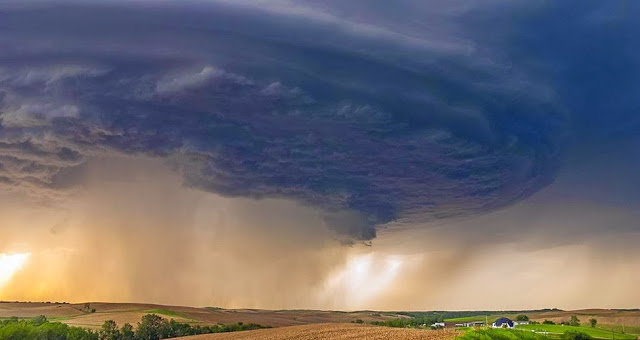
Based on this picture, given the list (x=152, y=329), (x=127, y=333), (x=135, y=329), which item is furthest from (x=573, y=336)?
(x=127, y=333)

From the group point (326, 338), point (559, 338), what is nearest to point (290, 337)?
point (326, 338)

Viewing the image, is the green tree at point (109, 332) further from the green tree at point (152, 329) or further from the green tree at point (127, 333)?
the green tree at point (152, 329)

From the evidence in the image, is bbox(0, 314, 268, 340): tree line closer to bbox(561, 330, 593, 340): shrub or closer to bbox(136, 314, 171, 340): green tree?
bbox(136, 314, 171, 340): green tree

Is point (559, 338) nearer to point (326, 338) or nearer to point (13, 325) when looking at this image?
point (326, 338)

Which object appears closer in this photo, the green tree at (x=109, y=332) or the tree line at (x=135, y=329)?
the tree line at (x=135, y=329)

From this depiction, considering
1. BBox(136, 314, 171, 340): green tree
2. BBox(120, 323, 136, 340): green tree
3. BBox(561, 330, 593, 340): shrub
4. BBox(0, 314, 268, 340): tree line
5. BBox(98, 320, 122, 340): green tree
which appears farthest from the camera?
BBox(561, 330, 593, 340): shrub

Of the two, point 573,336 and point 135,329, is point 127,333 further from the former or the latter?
point 573,336

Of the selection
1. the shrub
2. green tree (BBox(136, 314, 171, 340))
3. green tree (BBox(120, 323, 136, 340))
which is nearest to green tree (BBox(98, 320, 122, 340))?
green tree (BBox(120, 323, 136, 340))

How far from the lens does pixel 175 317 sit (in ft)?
629

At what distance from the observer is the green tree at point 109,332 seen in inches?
6334

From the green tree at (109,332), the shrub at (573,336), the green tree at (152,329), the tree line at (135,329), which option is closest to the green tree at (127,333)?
the tree line at (135,329)

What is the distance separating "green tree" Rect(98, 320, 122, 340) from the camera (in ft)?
528

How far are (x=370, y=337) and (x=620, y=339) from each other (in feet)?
435

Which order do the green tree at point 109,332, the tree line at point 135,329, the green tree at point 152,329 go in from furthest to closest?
the green tree at point 109,332
the green tree at point 152,329
the tree line at point 135,329
